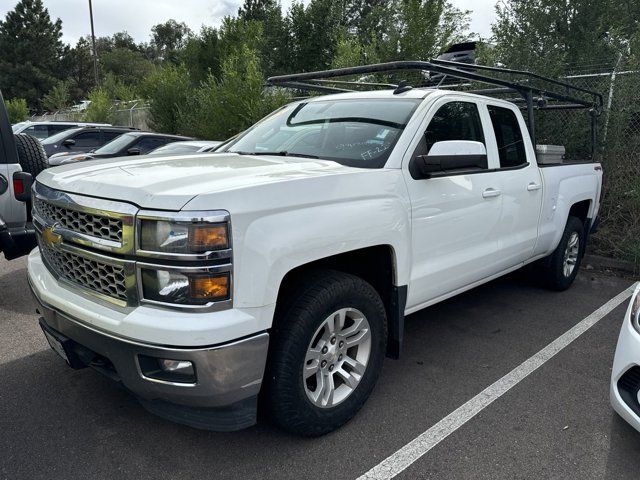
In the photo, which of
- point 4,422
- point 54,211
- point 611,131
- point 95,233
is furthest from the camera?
point 611,131

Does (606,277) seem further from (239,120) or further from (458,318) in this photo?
(239,120)

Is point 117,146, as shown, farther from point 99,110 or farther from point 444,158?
point 99,110

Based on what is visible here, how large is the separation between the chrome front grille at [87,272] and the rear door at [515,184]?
2727 mm

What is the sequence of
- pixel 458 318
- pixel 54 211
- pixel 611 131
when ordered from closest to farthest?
pixel 54 211 < pixel 458 318 < pixel 611 131

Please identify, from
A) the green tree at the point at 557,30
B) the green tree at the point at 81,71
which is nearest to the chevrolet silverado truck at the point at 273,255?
the green tree at the point at 557,30

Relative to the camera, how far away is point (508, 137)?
4.07 m

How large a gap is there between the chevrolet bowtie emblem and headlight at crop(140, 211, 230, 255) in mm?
699

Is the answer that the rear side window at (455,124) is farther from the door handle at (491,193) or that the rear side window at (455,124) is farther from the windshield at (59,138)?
the windshield at (59,138)

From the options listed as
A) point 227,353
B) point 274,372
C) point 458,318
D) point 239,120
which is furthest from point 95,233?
point 239,120

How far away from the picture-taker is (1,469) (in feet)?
7.77

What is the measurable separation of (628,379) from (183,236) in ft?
7.20

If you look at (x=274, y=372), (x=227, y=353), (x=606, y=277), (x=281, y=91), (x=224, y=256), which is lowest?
(x=606, y=277)

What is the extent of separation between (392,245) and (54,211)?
1781 millimetres

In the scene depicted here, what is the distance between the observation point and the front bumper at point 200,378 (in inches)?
81.7
